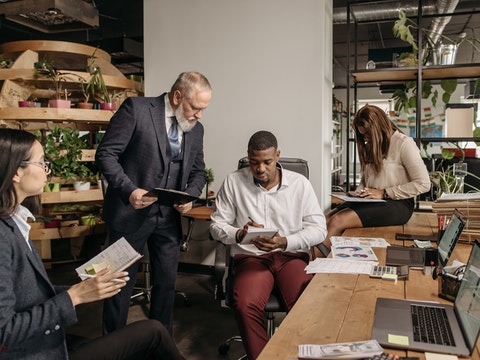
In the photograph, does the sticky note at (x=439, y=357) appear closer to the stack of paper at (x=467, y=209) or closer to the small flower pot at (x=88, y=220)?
the stack of paper at (x=467, y=209)

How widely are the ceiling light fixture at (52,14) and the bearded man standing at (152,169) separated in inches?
134

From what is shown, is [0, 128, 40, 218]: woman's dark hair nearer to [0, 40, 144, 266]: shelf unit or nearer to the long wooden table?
the long wooden table

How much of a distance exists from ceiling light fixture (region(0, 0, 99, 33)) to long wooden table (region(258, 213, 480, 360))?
4714 mm

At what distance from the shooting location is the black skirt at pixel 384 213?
295 centimetres

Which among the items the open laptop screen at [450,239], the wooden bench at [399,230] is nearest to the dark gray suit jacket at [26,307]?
the open laptop screen at [450,239]

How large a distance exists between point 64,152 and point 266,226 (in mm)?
2778

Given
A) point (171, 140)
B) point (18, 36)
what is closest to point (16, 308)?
point (171, 140)

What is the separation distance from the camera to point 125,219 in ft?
8.00

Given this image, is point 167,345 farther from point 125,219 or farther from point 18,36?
point 18,36

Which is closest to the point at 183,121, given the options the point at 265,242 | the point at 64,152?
the point at 265,242

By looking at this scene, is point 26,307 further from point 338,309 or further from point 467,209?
point 467,209

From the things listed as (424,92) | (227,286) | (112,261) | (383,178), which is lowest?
(227,286)

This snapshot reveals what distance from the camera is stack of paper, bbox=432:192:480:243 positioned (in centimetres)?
237

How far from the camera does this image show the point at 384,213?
295cm
